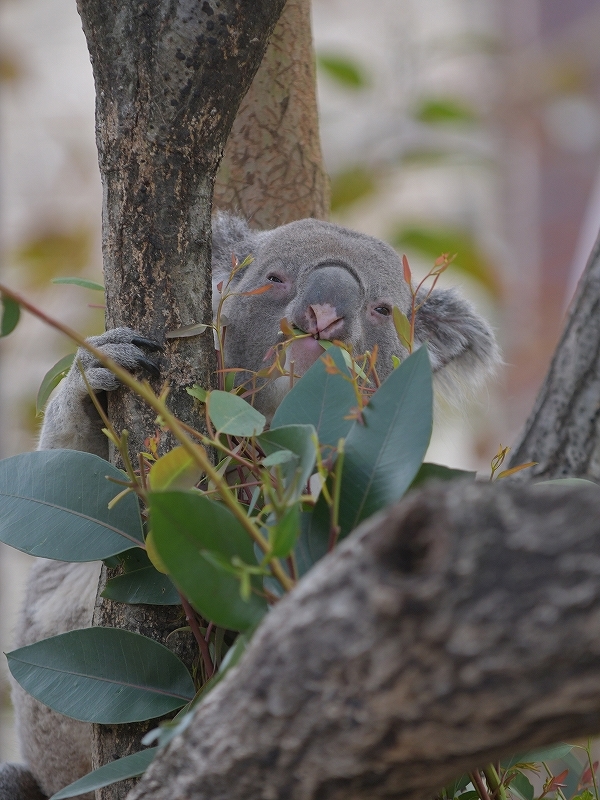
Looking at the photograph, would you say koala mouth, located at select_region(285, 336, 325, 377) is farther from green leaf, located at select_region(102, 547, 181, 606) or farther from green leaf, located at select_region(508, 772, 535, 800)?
green leaf, located at select_region(508, 772, 535, 800)

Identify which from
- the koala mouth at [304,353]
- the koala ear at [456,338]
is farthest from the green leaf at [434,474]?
the koala ear at [456,338]

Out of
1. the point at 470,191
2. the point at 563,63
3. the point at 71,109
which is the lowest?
the point at 470,191

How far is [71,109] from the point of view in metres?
7.23

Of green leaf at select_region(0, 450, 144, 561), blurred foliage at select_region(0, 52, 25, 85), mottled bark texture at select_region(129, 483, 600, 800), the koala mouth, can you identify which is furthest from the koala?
blurred foliage at select_region(0, 52, 25, 85)

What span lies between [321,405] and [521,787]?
→ 0.82m

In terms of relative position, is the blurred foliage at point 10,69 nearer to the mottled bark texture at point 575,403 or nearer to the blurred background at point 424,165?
the blurred background at point 424,165

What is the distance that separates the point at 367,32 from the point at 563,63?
2756 mm

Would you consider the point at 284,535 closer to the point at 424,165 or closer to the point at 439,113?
the point at 424,165

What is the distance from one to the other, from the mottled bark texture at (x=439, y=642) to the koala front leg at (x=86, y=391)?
28.1 inches

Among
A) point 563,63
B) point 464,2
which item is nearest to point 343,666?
point 563,63

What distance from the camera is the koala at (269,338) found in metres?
1.81

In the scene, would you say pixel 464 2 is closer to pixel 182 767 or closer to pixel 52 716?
pixel 52 716

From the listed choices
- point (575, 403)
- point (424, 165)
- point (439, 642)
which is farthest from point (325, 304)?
point (424, 165)

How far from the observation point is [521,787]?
1.52 metres
